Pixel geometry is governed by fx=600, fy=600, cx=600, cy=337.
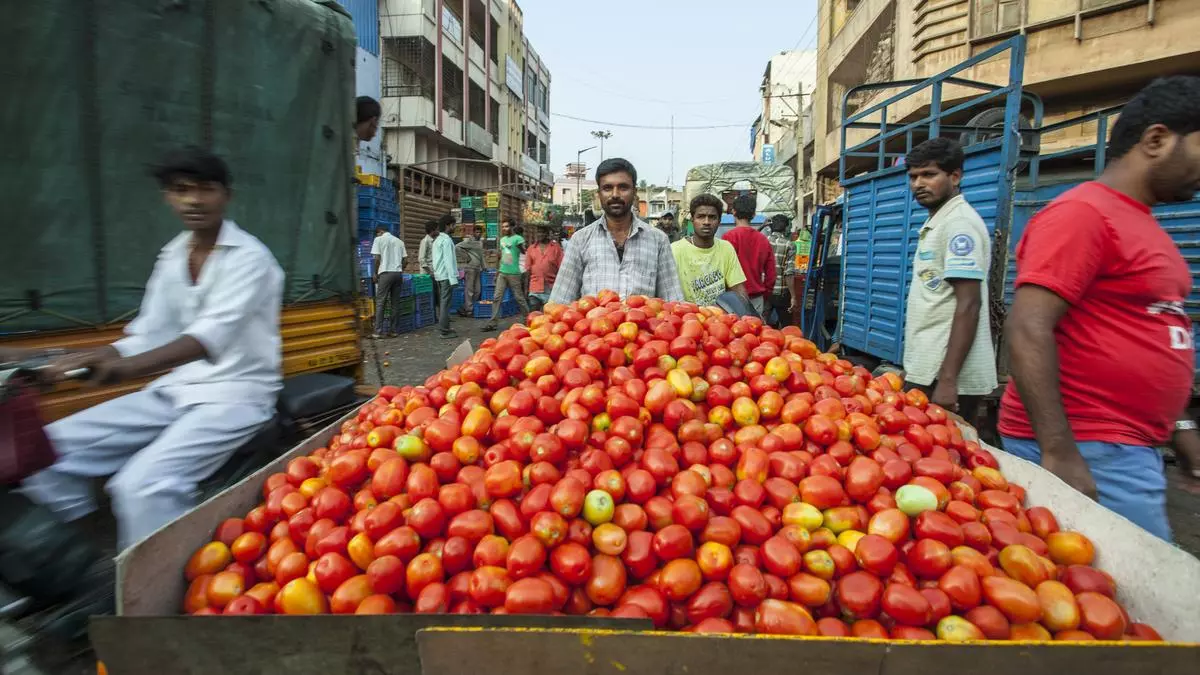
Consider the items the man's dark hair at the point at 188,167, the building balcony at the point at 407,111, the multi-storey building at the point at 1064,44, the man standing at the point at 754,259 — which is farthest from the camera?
the building balcony at the point at 407,111

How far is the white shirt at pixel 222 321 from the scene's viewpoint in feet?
8.48

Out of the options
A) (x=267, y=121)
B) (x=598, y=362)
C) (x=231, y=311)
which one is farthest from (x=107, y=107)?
(x=598, y=362)

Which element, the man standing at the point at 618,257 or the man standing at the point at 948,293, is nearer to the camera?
the man standing at the point at 948,293

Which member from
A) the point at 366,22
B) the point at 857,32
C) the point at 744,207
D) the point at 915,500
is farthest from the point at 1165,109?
the point at 366,22

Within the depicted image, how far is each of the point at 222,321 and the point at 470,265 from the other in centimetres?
1198

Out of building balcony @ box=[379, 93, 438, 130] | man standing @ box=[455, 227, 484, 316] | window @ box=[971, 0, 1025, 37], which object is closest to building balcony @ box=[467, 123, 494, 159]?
building balcony @ box=[379, 93, 438, 130]

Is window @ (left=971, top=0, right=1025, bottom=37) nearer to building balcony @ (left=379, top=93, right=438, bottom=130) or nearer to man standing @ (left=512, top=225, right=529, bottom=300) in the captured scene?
man standing @ (left=512, top=225, right=529, bottom=300)

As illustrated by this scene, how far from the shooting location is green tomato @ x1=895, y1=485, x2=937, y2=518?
1.85 metres

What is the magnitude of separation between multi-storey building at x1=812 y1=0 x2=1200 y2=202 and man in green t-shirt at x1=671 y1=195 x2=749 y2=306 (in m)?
12.1

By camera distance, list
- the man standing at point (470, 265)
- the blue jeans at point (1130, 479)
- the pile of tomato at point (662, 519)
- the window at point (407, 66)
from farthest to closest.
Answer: the window at point (407, 66), the man standing at point (470, 265), the blue jeans at point (1130, 479), the pile of tomato at point (662, 519)

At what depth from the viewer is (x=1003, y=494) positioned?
201 cm

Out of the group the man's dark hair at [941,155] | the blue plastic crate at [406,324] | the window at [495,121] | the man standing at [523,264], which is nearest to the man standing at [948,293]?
the man's dark hair at [941,155]

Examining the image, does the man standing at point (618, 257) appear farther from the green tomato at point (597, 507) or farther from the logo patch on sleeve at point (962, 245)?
the green tomato at point (597, 507)

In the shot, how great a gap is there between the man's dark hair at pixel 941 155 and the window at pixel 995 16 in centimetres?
1310
